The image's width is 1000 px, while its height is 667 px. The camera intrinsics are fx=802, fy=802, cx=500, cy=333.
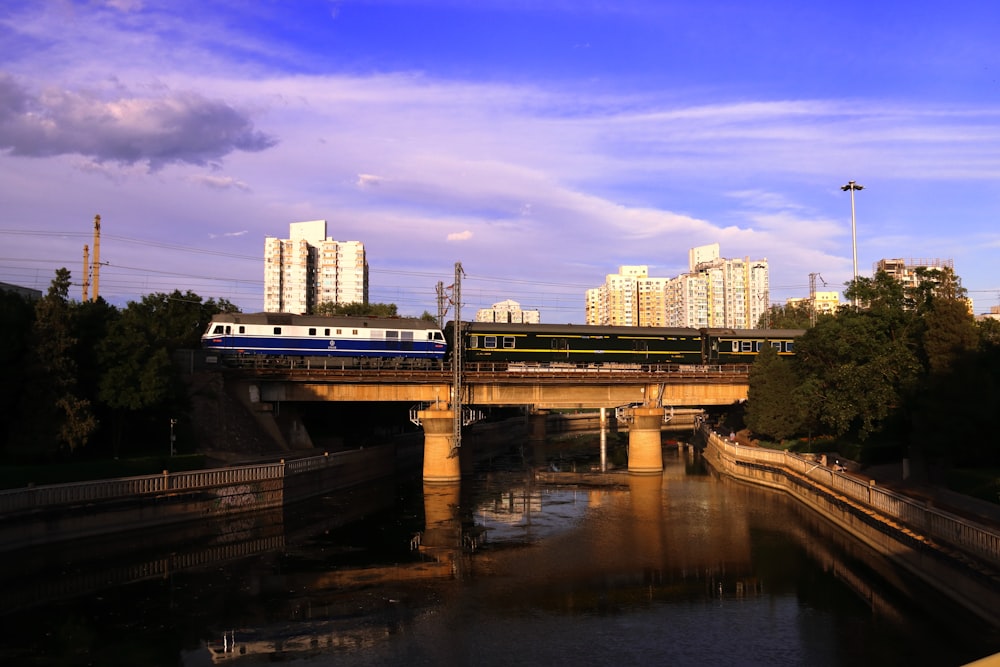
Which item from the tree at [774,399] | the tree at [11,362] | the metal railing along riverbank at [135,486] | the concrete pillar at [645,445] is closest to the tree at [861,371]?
the tree at [774,399]

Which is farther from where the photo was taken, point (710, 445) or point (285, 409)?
point (710, 445)

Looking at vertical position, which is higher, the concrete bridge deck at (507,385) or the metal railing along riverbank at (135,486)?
the concrete bridge deck at (507,385)

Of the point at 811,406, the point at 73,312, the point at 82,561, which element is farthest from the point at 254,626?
the point at 811,406

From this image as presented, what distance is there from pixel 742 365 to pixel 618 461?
1798cm

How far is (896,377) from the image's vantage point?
55875mm

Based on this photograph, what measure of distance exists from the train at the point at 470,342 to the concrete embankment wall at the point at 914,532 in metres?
23.3

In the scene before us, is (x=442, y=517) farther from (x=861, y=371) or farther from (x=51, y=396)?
(x=861, y=371)

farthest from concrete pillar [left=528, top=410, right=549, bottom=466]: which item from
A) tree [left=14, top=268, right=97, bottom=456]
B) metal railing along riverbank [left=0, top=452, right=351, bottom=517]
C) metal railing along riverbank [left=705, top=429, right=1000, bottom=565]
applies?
tree [left=14, top=268, right=97, bottom=456]

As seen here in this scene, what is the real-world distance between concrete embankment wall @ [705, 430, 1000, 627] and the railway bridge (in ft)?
50.1

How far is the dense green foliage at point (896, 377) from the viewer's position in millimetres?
44469

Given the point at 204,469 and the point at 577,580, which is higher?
the point at 204,469

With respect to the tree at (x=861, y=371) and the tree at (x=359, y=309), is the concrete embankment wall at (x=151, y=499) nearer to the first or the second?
the tree at (x=861, y=371)

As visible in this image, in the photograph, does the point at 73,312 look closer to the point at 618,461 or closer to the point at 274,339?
the point at 274,339

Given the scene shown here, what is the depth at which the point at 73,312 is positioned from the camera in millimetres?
54688
